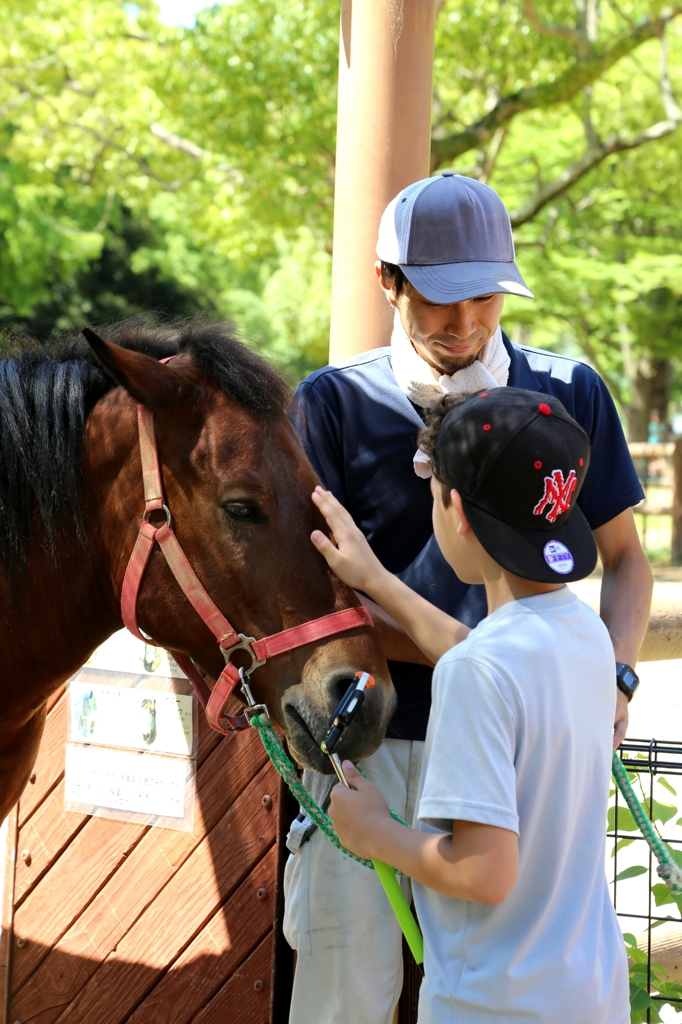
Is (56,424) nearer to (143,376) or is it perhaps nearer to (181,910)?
(143,376)

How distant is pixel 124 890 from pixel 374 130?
251 centimetres

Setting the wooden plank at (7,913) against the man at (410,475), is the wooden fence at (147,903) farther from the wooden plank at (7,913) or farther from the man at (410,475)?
the man at (410,475)

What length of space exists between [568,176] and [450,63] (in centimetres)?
196

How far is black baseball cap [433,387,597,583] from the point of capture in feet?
4.80

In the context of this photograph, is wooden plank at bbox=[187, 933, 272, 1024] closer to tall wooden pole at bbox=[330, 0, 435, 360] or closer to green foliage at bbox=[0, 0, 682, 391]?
tall wooden pole at bbox=[330, 0, 435, 360]

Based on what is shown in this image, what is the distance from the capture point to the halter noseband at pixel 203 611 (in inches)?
74.1

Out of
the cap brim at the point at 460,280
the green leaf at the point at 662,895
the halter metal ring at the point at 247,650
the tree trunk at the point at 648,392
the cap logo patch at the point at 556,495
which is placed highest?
the cap brim at the point at 460,280

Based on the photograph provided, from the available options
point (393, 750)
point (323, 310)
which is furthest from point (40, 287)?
point (393, 750)

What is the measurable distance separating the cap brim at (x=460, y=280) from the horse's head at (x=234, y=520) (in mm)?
384

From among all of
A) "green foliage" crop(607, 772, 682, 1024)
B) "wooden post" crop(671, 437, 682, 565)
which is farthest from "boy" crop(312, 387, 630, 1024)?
"wooden post" crop(671, 437, 682, 565)

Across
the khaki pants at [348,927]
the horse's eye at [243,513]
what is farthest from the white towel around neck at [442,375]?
the khaki pants at [348,927]

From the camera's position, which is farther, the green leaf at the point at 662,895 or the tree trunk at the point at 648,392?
the tree trunk at the point at 648,392

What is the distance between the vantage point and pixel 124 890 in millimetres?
2893

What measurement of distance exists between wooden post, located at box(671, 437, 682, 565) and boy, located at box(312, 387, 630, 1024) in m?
11.9
